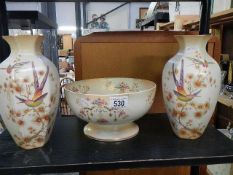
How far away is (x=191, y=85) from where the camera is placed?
48cm

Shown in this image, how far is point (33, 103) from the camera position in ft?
1.51

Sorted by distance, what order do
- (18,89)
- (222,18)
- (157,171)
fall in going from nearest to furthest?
(18,89), (157,171), (222,18)

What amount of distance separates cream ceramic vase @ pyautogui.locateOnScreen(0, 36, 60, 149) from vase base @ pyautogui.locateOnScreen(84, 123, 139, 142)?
10 centimetres

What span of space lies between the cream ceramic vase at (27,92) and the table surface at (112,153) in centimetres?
4

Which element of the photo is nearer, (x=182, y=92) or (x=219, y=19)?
(x=182, y=92)

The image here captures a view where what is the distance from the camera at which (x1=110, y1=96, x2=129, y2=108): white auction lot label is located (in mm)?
468

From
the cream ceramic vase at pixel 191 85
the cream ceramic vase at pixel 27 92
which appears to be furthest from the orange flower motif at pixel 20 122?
the cream ceramic vase at pixel 191 85

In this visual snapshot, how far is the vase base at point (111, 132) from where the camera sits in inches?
20.7

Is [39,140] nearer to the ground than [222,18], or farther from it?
nearer to the ground

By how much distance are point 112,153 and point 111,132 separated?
0.06 metres

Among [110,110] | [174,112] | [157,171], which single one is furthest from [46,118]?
[157,171]

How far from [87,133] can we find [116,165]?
0.43ft

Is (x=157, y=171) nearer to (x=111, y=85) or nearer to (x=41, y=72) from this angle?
(x=111, y=85)

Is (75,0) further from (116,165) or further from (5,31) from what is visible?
(116,165)
